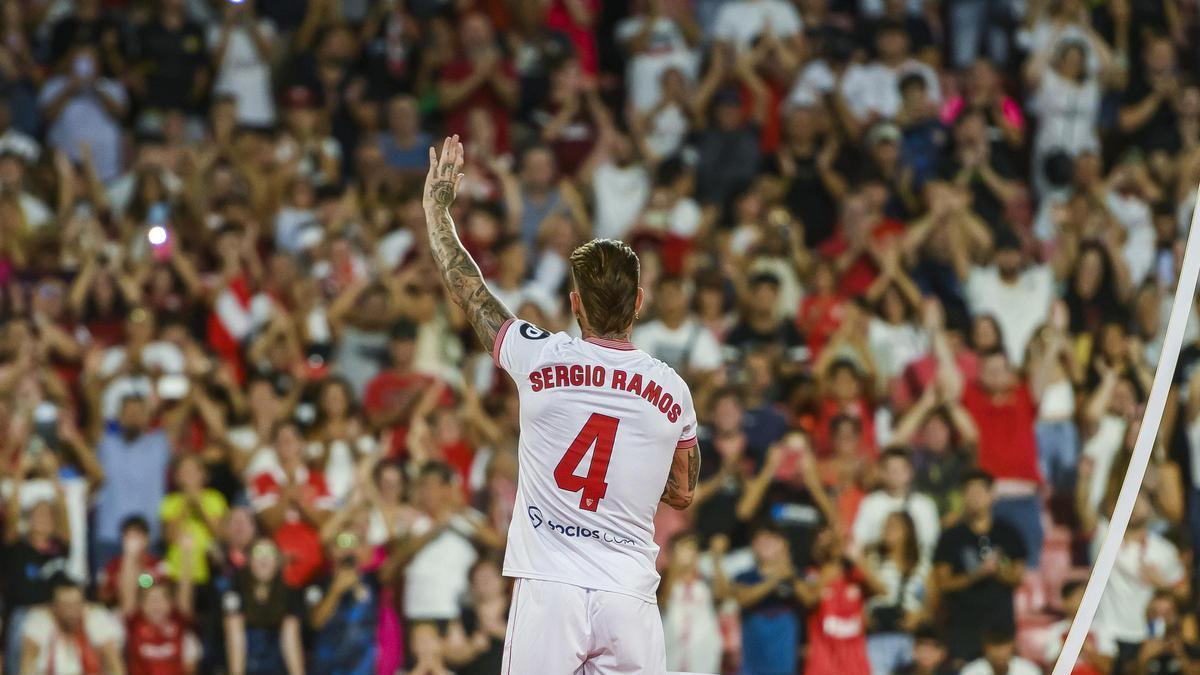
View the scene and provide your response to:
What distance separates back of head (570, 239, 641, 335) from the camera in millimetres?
5445

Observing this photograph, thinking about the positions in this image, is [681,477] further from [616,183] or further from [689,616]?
[616,183]

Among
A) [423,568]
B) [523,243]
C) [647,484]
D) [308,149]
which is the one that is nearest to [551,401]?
[647,484]

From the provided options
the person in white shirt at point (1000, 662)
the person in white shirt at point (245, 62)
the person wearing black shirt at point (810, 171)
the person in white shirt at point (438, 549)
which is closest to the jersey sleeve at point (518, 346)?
the person in white shirt at point (438, 549)

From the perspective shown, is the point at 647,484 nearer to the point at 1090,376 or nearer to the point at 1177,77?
the point at 1090,376

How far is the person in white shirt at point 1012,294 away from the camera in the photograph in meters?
13.9

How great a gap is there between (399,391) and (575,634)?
308 inches

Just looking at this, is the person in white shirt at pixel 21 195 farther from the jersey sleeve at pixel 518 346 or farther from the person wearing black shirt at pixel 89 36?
the jersey sleeve at pixel 518 346

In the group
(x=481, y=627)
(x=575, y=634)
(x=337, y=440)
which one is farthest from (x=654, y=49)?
(x=575, y=634)

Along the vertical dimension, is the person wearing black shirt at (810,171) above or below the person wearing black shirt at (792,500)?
above

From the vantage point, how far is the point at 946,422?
509 inches

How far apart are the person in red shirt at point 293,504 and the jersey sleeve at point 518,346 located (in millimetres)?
6805

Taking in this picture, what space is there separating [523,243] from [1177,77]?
6255mm

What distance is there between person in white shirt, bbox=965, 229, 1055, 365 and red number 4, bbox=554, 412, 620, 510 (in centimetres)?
888

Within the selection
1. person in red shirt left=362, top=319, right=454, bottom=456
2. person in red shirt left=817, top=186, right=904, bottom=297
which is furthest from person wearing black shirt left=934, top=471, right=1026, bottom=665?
person in red shirt left=362, top=319, right=454, bottom=456
